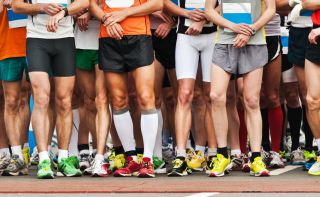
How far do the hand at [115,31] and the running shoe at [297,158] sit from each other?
293cm

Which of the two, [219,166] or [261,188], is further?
[219,166]

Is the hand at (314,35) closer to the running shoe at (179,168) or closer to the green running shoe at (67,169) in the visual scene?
the running shoe at (179,168)

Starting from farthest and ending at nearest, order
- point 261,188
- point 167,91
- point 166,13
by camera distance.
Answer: point 167,91, point 166,13, point 261,188

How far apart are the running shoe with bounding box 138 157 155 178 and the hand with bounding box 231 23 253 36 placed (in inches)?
64.3

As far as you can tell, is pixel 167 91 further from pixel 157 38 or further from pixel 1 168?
pixel 1 168

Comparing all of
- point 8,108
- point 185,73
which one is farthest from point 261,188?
point 8,108

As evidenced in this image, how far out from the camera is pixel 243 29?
36.0ft

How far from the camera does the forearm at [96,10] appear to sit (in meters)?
11.3

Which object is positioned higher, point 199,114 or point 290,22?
point 290,22

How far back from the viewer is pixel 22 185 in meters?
10.3

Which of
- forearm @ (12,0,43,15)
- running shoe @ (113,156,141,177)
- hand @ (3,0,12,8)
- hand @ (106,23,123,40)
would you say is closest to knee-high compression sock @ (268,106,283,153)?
running shoe @ (113,156,141,177)

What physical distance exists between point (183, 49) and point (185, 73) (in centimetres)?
28

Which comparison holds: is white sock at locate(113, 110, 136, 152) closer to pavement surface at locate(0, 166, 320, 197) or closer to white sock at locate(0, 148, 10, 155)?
pavement surface at locate(0, 166, 320, 197)

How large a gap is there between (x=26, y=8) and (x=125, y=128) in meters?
1.67
